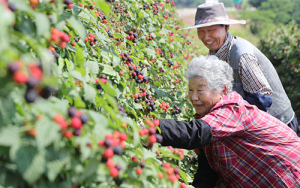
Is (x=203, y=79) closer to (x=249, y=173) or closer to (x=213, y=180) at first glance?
(x=249, y=173)

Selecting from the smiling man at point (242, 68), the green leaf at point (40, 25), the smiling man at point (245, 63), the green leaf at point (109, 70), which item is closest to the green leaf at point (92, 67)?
the green leaf at point (109, 70)

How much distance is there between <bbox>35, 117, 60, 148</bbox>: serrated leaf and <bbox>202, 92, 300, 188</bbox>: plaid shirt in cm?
155

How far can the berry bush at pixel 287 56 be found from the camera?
769 centimetres

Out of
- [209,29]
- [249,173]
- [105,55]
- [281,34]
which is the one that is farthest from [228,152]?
[281,34]

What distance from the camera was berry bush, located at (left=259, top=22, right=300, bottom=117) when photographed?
7.69 metres

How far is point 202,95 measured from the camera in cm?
247

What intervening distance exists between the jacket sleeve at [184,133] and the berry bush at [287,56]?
583 centimetres

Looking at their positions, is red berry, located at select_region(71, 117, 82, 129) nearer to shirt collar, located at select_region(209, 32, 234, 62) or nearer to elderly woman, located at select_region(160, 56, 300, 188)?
elderly woman, located at select_region(160, 56, 300, 188)

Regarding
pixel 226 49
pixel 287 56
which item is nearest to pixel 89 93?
pixel 226 49

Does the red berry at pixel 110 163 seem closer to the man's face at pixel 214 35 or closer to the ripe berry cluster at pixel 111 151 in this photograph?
the ripe berry cluster at pixel 111 151

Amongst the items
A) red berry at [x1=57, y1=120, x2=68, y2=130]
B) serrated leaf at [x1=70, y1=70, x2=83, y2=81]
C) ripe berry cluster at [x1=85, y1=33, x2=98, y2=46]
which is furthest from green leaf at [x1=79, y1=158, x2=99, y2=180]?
ripe berry cluster at [x1=85, y1=33, x2=98, y2=46]

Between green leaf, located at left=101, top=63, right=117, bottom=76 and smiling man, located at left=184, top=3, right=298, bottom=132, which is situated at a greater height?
green leaf, located at left=101, top=63, right=117, bottom=76

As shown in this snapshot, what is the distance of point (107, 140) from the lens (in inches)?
40.6

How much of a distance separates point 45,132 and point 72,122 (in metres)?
0.10
